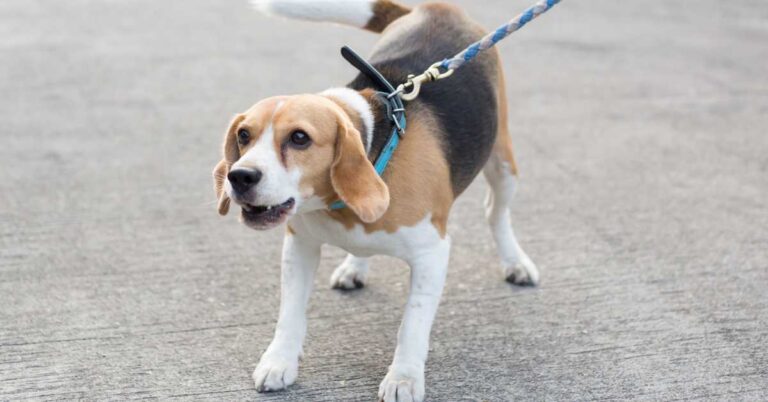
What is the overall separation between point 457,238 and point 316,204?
1850mm

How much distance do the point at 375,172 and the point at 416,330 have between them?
0.67m

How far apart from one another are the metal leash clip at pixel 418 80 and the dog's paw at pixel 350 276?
98 cm

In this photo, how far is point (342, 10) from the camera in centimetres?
454

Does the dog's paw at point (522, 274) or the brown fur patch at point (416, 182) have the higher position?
the brown fur patch at point (416, 182)

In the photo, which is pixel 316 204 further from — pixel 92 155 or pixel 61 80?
pixel 61 80

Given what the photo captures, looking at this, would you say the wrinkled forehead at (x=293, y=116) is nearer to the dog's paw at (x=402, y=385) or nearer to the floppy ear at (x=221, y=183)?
the floppy ear at (x=221, y=183)

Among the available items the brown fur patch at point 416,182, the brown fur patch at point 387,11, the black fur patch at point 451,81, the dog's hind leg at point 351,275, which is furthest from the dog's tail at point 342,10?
the dog's hind leg at point 351,275

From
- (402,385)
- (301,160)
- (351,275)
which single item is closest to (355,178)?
(301,160)

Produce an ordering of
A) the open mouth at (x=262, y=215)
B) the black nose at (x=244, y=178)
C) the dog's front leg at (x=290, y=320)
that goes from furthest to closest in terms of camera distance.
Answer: the dog's front leg at (x=290, y=320) < the open mouth at (x=262, y=215) < the black nose at (x=244, y=178)

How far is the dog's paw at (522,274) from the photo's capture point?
4547mm

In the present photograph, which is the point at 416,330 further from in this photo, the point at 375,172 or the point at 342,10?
the point at 342,10

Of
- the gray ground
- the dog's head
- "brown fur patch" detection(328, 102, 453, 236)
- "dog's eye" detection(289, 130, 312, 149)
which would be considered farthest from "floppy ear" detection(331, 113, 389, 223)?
the gray ground

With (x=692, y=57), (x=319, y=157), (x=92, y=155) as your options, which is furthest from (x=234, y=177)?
(x=692, y=57)

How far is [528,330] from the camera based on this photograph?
413 centimetres
